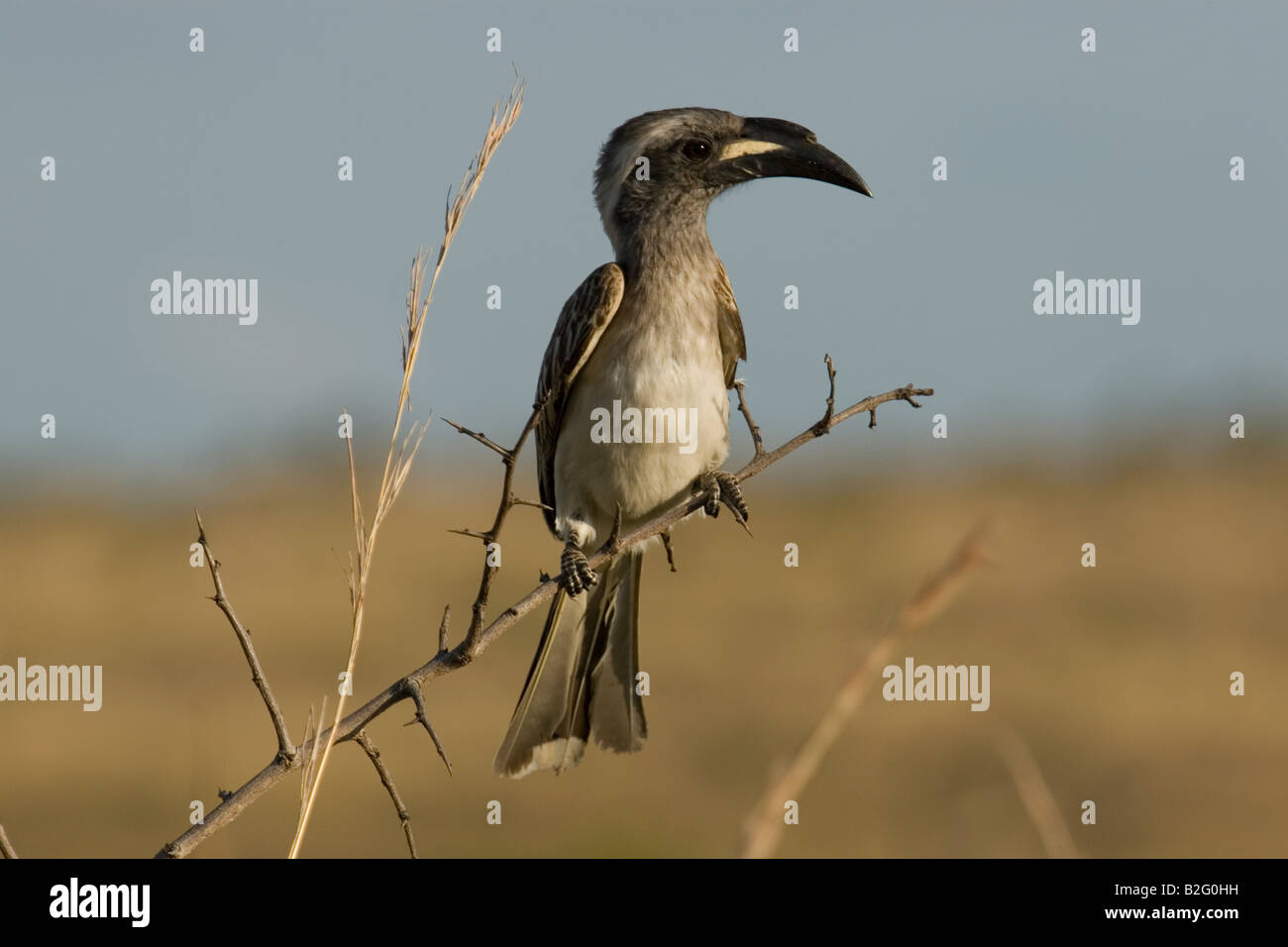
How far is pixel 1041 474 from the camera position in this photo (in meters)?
19.8

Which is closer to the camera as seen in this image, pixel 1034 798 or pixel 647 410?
pixel 1034 798

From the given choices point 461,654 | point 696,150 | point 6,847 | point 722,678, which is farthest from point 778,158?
point 722,678

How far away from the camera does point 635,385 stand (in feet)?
14.8

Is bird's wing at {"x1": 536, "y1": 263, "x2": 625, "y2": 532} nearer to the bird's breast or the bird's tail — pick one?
the bird's breast

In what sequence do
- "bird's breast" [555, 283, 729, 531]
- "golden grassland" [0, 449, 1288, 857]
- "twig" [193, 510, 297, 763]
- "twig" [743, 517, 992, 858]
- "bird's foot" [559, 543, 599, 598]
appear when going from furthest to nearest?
"golden grassland" [0, 449, 1288, 857], "bird's breast" [555, 283, 729, 531], "bird's foot" [559, 543, 599, 598], "twig" [193, 510, 297, 763], "twig" [743, 517, 992, 858]

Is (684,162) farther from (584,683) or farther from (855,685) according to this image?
(855,685)

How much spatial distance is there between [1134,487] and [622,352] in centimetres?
1567

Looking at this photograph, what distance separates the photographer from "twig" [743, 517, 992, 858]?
1456mm

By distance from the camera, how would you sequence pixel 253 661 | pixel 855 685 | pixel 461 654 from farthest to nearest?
1. pixel 461 654
2. pixel 253 661
3. pixel 855 685

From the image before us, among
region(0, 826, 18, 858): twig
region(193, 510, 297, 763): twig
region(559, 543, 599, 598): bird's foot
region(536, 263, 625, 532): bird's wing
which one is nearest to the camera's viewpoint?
region(0, 826, 18, 858): twig

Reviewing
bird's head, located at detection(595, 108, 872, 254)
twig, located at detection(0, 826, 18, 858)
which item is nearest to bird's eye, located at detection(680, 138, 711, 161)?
bird's head, located at detection(595, 108, 872, 254)

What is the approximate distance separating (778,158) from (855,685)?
3.33 meters

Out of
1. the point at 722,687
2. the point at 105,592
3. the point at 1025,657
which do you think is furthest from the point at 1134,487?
the point at 105,592
